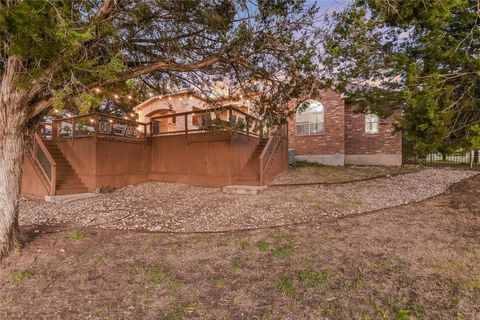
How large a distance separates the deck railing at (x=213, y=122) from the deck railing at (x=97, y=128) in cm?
79

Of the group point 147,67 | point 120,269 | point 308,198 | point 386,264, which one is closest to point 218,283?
point 120,269

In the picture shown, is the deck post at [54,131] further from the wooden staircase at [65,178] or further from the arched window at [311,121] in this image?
the arched window at [311,121]

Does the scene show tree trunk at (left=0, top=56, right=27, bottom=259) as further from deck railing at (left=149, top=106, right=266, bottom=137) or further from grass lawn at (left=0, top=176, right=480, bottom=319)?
deck railing at (left=149, top=106, right=266, bottom=137)

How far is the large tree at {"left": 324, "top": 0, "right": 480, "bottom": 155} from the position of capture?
13.0 feet

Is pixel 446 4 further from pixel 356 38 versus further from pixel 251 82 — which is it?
pixel 251 82

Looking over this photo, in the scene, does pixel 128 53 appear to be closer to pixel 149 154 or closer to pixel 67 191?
pixel 67 191

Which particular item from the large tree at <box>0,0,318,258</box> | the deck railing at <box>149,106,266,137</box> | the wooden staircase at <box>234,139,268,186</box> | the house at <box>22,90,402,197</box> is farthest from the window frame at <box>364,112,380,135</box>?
the large tree at <box>0,0,318,258</box>

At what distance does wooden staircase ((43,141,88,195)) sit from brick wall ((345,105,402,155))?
13167mm

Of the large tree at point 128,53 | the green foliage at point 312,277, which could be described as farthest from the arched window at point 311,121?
the green foliage at point 312,277

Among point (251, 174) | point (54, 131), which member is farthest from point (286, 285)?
point (54, 131)

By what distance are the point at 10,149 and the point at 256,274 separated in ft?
12.4

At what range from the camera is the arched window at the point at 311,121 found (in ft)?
46.6

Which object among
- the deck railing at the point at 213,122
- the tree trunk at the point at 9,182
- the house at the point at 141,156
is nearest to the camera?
the tree trunk at the point at 9,182

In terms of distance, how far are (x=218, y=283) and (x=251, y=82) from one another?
4.38m
